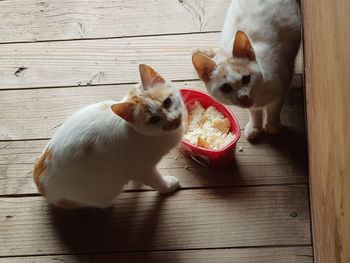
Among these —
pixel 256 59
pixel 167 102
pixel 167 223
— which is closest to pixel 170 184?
pixel 167 223

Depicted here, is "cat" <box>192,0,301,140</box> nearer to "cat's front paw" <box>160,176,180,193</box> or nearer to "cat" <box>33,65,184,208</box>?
"cat" <box>33,65,184,208</box>

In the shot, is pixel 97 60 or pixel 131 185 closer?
pixel 131 185

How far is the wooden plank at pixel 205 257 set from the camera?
1392 mm

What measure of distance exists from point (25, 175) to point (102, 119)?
1.52ft

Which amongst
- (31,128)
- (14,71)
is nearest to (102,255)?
(31,128)

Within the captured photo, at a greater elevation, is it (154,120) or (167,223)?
(154,120)

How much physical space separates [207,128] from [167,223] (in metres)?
0.31

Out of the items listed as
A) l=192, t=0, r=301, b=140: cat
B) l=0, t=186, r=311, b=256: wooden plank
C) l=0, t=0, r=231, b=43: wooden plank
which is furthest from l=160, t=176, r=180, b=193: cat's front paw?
l=0, t=0, r=231, b=43: wooden plank

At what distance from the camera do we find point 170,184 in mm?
→ 1506

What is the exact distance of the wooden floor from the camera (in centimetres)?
145

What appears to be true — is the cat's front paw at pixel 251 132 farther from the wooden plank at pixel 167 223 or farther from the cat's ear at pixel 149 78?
the cat's ear at pixel 149 78

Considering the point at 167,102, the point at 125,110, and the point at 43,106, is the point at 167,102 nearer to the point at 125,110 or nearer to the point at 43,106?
the point at 125,110

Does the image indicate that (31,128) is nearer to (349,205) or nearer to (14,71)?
(14,71)

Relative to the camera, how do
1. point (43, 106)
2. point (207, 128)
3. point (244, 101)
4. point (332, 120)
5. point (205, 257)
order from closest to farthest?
point (332, 120)
point (244, 101)
point (205, 257)
point (207, 128)
point (43, 106)
